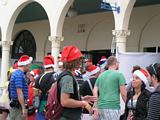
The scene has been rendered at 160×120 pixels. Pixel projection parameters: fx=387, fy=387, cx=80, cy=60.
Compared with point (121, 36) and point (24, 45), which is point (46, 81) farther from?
point (24, 45)

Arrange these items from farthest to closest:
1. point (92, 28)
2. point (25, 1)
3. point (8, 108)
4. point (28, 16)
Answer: point (28, 16) → point (92, 28) → point (25, 1) → point (8, 108)

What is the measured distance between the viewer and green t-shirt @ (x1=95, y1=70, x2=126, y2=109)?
22.1 ft

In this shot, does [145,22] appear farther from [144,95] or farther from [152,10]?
[144,95]

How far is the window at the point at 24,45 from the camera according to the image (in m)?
22.7

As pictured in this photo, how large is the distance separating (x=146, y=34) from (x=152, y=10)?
1086 millimetres

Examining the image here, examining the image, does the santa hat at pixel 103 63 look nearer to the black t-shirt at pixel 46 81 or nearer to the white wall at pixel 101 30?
the black t-shirt at pixel 46 81

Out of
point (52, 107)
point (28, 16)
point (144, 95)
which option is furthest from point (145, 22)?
point (52, 107)

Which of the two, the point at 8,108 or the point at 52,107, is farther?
the point at 8,108

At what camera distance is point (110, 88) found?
6789 millimetres

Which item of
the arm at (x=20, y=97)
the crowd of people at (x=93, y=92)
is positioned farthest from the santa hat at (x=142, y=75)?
the arm at (x=20, y=97)

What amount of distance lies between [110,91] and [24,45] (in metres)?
17.0

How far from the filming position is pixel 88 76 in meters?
7.68

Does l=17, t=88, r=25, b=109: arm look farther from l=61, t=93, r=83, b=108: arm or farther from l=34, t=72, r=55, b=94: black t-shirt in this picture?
l=61, t=93, r=83, b=108: arm

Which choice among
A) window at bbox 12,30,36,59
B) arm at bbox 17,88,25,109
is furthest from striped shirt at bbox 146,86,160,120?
window at bbox 12,30,36,59
